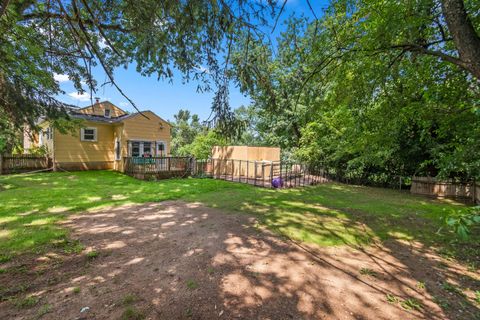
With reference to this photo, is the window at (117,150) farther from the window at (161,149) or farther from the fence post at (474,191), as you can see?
the fence post at (474,191)

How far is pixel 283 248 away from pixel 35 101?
5.06 meters

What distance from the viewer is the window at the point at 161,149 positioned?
52.3 feet

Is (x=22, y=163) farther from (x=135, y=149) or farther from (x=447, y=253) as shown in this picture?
(x=447, y=253)

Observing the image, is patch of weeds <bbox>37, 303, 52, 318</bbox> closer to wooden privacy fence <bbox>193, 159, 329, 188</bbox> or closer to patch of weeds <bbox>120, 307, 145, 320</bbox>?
patch of weeds <bbox>120, 307, 145, 320</bbox>

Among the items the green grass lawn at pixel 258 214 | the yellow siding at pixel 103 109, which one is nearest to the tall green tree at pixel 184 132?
the yellow siding at pixel 103 109

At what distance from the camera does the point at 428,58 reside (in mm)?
5703

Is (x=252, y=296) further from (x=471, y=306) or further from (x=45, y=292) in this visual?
(x=471, y=306)

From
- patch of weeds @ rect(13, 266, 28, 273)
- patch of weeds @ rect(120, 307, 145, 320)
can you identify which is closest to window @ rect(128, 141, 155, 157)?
patch of weeds @ rect(13, 266, 28, 273)

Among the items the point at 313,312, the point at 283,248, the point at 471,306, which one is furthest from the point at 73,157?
the point at 471,306

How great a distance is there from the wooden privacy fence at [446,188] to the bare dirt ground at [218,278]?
7.99 metres

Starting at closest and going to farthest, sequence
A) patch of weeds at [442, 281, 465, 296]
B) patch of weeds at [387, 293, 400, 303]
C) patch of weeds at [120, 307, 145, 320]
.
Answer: patch of weeds at [120, 307, 145, 320], patch of weeds at [387, 293, 400, 303], patch of weeds at [442, 281, 465, 296]

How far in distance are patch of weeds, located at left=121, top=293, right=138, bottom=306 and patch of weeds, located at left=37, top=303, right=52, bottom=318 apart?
0.67 metres

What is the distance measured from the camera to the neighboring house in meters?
13.1

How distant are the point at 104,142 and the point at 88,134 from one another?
1.03 meters
